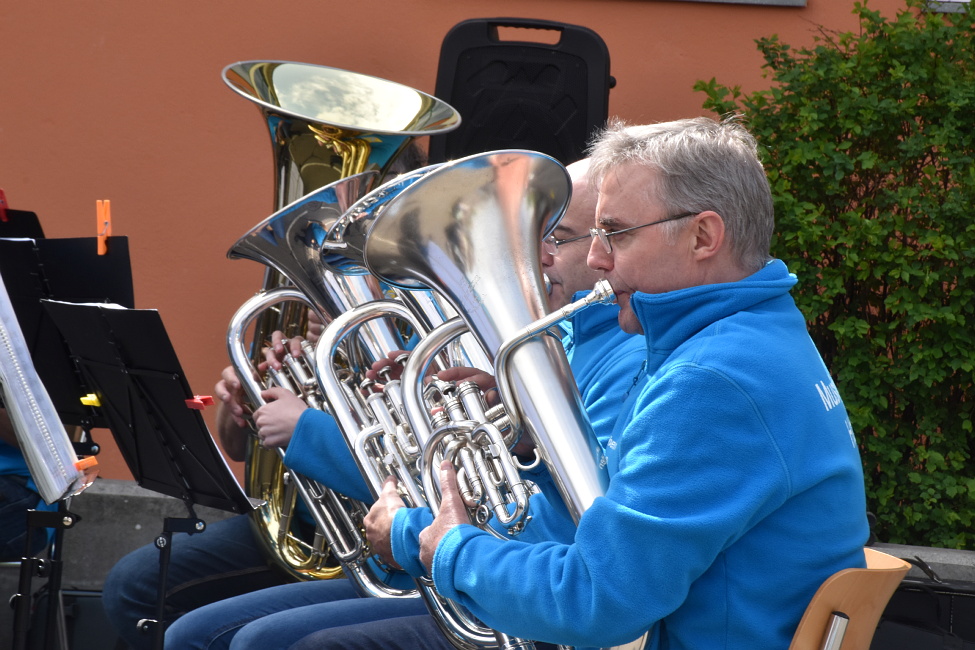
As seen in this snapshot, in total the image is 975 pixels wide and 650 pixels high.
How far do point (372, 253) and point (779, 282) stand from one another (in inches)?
27.9

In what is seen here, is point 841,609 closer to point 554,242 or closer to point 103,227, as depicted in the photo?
point 554,242

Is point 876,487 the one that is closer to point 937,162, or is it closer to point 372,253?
point 937,162

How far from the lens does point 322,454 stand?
2297mm

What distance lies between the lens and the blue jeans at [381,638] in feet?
6.62

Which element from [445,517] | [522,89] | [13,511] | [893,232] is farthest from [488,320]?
[893,232]

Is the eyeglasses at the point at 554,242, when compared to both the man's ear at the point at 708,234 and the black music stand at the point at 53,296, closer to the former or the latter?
the man's ear at the point at 708,234

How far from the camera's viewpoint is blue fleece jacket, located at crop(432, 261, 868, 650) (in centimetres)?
135

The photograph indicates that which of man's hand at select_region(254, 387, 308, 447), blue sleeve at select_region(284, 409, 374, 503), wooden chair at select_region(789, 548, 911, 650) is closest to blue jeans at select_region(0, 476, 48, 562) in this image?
man's hand at select_region(254, 387, 308, 447)

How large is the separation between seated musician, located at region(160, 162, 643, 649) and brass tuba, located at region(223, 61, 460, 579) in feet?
0.64

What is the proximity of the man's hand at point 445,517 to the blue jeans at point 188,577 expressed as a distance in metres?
1.33

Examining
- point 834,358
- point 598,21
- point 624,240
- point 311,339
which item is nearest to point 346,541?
→ point 311,339

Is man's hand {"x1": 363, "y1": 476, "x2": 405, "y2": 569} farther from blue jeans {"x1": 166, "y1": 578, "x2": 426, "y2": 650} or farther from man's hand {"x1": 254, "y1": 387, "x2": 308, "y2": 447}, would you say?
man's hand {"x1": 254, "y1": 387, "x2": 308, "y2": 447}

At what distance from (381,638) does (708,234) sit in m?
1.06

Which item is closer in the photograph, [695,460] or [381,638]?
[695,460]
